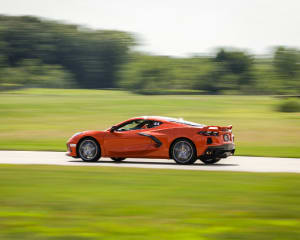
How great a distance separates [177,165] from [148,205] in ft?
18.6

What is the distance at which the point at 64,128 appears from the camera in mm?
29938

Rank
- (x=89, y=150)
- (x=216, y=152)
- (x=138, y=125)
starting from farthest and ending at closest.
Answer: (x=89, y=150) → (x=138, y=125) → (x=216, y=152)

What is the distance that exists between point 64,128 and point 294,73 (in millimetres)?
49978

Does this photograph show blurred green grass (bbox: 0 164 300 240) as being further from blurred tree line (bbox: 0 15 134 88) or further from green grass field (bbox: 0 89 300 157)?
blurred tree line (bbox: 0 15 134 88)

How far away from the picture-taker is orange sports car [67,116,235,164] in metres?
12.7

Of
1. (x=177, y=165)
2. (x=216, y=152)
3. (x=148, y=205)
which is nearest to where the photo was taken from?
(x=148, y=205)

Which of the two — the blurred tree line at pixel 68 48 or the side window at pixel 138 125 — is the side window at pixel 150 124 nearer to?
the side window at pixel 138 125

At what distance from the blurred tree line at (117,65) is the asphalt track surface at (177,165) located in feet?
188

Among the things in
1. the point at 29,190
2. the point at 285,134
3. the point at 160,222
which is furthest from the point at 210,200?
the point at 285,134

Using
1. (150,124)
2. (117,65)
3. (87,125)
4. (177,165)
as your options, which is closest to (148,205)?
(177,165)

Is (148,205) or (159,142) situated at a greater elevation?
(159,142)

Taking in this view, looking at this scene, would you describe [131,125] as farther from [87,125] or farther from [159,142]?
[87,125]

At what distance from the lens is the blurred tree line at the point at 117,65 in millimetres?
77438

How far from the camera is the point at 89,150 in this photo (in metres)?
13.8
